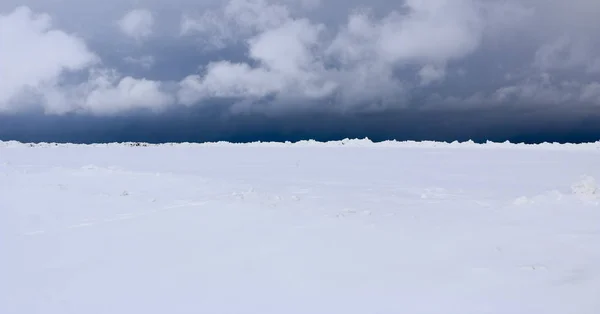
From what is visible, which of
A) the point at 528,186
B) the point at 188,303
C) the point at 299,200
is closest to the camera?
the point at 188,303

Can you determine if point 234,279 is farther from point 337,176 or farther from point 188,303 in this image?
point 337,176

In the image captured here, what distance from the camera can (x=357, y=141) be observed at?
3972 cm

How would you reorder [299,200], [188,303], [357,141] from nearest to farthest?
[188,303] < [299,200] < [357,141]

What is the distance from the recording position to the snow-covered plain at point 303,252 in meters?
5.04

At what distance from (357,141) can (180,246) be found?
33449mm

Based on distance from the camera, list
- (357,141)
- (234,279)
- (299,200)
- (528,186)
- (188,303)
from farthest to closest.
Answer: (357,141) < (528,186) < (299,200) < (234,279) < (188,303)

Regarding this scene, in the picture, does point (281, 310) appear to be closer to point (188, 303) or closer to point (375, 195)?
point (188, 303)

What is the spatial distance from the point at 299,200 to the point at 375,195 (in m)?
1.88

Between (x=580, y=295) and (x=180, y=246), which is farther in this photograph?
(x=180, y=246)

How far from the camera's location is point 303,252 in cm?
646

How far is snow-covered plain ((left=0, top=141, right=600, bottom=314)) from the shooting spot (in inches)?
198

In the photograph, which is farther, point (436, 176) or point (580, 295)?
point (436, 176)

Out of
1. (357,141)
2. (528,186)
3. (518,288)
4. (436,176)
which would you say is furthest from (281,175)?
(357,141)

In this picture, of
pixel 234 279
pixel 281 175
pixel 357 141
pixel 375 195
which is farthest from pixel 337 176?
pixel 357 141
